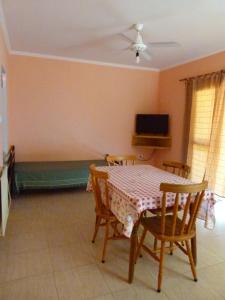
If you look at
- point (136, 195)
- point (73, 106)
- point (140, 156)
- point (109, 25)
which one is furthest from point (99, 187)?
point (140, 156)

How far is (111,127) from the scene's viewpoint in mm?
4988

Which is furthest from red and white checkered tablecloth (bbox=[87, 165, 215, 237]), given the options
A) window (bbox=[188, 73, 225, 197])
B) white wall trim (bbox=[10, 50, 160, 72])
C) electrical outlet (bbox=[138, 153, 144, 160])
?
white wall trim (bbox=[10, 50, 160, 72])

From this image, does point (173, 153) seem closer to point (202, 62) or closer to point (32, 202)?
point (202, 62)

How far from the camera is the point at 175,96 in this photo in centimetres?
470

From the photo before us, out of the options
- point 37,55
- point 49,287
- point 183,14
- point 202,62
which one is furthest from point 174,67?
point 49,287

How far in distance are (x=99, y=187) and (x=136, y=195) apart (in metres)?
0.57

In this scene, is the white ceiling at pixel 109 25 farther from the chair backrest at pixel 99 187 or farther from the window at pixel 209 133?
the chair backrest at pixel 99 187

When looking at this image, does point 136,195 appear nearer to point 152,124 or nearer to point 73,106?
point 73,106

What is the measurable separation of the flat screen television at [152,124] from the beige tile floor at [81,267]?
92.3 inches

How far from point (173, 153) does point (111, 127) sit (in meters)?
1.46

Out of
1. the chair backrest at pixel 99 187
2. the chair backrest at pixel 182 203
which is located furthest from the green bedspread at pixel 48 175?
the chair backrest at pixel 182 203

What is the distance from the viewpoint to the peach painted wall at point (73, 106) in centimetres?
424

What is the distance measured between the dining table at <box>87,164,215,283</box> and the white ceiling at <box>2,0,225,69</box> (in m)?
1.79

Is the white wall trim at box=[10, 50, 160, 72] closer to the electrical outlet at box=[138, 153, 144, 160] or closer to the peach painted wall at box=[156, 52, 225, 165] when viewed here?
the peach painted wall at box=[156, 52, 225, 165]
